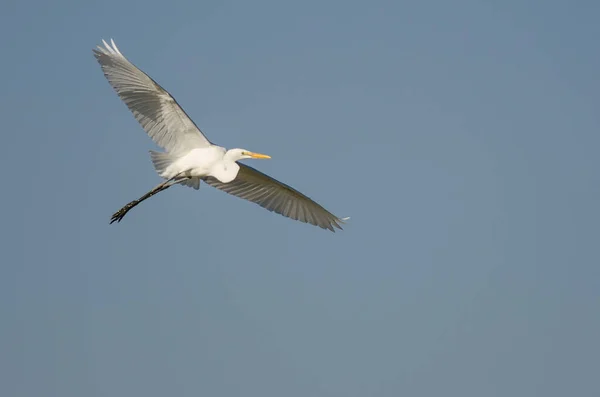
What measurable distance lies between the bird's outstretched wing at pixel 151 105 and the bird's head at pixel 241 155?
0.44 meters

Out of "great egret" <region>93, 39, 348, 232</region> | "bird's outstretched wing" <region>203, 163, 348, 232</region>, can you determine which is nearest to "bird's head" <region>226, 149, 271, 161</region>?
"great egret" <region>93, 39, 348, 232</region>

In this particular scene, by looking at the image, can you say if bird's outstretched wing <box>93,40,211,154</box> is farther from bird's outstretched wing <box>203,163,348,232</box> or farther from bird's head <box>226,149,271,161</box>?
bird's outstretched wing <box>203,163,348,232</box>

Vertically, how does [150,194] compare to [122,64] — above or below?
below

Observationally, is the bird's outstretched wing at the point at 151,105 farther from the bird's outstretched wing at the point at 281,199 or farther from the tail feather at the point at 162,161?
the bird's outstretched wing at the point at 281,199

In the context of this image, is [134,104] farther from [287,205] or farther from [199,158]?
[287,205]

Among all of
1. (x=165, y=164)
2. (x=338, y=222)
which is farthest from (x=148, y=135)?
(x=338, y=222)

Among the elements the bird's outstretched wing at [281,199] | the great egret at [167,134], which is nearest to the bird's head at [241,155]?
the great egret at [167,134]

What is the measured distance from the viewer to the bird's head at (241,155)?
22.8 meters

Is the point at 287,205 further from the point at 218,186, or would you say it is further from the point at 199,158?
the point at 199,158

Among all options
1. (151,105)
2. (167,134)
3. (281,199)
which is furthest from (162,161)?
(281,199)

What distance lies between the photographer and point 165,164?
22844 mm

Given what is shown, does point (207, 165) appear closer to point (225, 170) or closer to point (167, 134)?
point (225, 170)

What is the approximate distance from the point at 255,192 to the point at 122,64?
442 cm

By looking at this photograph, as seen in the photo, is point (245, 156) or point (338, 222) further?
point (338, 222)
